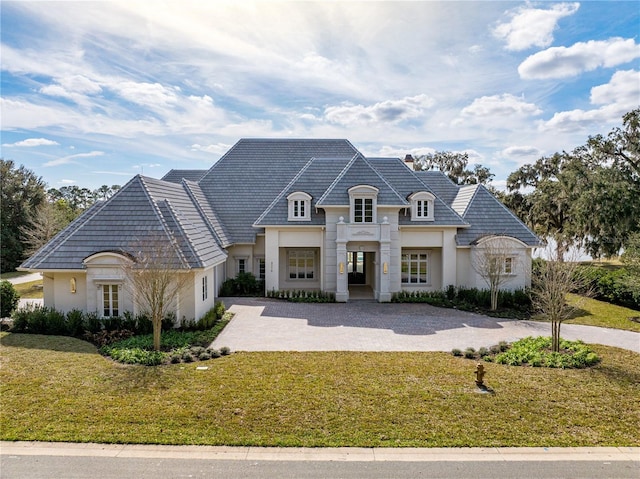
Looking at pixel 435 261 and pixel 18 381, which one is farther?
pixel 435 261

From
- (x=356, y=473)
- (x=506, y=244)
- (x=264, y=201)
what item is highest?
(x=264, y=201)

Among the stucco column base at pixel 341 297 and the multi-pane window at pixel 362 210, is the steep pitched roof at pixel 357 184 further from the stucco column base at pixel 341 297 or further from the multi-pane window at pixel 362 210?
the stucco column base at pixel 341 297

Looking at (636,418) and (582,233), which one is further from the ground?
(582,233)

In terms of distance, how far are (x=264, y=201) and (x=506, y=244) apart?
15562 mm

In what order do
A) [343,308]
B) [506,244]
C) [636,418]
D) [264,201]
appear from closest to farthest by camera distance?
[636,418] → [343,308] → [506,244] → [264,201]

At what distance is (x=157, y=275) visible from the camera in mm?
13367

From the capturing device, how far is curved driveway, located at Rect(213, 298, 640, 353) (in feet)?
48.6

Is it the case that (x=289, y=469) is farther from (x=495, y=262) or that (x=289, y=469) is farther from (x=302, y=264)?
(x=302, y=264)

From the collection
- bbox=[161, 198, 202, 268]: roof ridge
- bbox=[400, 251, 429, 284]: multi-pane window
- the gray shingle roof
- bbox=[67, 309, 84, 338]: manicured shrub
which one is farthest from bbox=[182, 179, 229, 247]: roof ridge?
bbox=[400, 251, 429, 284]: multi-pane window

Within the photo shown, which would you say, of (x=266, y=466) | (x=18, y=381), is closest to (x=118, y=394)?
(x=18, y=381)

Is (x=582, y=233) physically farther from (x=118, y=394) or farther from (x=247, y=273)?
(x=118, y=394)

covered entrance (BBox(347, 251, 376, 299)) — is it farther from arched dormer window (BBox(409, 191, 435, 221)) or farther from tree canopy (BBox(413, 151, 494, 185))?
tree canopy (BBox(413, 151, 494, 185))

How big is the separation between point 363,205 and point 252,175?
948 centimetres

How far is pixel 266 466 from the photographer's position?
23.3ft
